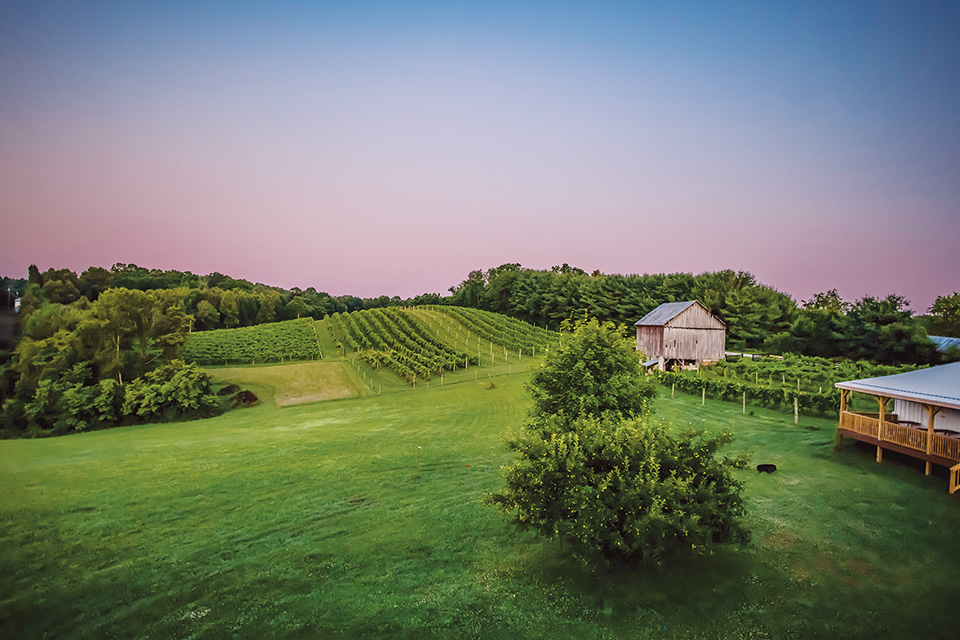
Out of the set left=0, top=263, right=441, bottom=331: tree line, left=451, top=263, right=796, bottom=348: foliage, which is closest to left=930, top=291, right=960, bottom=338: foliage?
left=451, top=263, right=796, bottom=348: foliage

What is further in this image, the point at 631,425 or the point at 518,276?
the point at 518,276

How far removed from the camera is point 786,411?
76.5 feet

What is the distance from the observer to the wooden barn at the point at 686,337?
38.7 meters

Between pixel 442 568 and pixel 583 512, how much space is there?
365 cm

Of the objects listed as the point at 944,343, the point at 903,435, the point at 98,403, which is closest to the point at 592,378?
the point at 903,435

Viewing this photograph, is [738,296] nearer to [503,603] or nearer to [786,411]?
[786,411]

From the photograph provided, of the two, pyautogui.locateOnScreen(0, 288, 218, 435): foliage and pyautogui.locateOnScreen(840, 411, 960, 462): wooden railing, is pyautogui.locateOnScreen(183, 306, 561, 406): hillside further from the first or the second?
pyautogui.locateOnScreen(840, 411, 960, 462): wooden railing

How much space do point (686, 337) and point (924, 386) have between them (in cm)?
2508

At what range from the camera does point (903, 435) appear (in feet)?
45.9

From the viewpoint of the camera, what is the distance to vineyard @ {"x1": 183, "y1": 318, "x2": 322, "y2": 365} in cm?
5122

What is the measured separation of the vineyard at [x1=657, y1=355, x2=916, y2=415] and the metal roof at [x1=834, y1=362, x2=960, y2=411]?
6.88 m

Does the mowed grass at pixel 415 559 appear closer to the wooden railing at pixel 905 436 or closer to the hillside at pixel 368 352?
the wooden railing at pixel 905 436

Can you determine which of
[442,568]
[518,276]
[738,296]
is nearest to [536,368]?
[442,568]

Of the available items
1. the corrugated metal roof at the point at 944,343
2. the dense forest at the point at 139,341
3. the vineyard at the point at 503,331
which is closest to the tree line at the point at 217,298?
the dense forest at the point at 139,341
